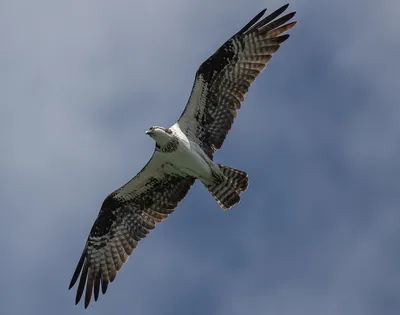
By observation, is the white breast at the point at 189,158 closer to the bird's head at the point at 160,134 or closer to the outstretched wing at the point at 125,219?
the bird's head at the point at 160,134

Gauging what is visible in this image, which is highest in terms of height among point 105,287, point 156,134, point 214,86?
point 214,86

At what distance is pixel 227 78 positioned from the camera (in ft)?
63.4

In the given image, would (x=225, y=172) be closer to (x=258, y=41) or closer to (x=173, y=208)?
(x=173, y=208)

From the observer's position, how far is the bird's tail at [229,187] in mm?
19594

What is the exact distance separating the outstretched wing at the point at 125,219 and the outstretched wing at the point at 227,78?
1256 mm

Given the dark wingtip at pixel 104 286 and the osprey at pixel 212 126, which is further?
the dark wingtip at pixel 104 286

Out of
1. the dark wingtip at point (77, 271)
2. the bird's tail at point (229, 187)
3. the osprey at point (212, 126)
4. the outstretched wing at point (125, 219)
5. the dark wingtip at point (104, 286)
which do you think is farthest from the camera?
the outstretched wing at point (125, 219)

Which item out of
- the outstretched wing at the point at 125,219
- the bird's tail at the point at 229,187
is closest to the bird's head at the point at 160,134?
the outstretched wing at the point at 125,219

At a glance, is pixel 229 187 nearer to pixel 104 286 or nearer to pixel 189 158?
pixel 189 158

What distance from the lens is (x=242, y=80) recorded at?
19328mm

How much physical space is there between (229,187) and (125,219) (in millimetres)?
2589

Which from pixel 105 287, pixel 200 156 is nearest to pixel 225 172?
pixel 200 156

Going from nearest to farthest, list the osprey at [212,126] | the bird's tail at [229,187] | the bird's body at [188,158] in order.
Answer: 1. the bird's body at [188,158]
2. the osprey at [212,126]
3. the bird's tail at [229,187]

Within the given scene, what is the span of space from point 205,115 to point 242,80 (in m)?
1.07
